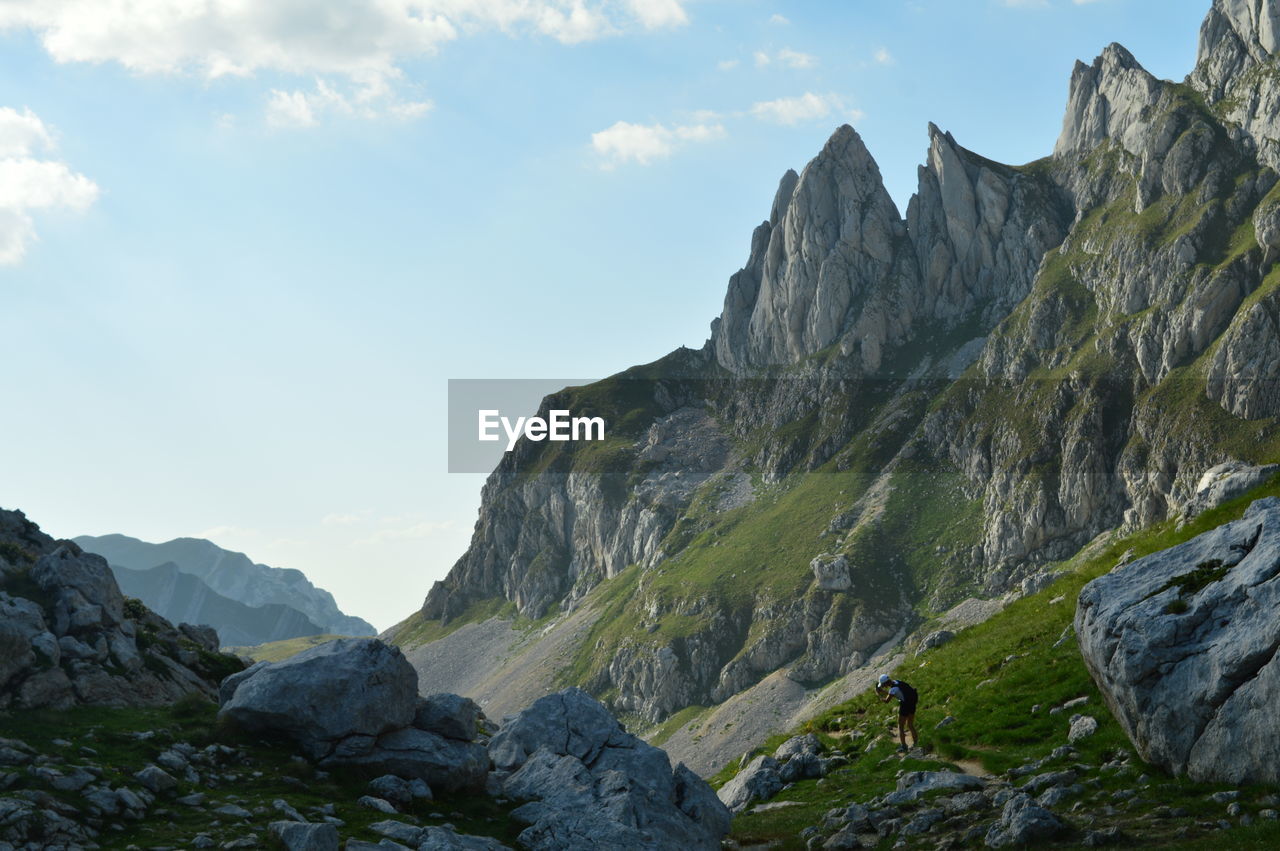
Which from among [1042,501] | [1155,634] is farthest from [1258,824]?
[1042,501]

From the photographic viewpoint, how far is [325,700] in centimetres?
3000

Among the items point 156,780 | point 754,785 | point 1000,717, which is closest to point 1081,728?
point 1000,717

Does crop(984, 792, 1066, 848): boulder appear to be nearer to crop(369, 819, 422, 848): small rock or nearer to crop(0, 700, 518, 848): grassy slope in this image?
crop(0, 700, 518, 848): grassy slope

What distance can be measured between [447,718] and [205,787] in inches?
295

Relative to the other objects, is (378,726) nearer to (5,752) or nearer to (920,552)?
(5,752)

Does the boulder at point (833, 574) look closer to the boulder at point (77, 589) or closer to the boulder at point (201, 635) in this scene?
the boulder at point (201, 635)

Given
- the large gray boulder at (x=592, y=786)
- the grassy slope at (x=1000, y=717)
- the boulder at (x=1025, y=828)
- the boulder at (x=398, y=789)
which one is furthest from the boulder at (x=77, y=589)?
the boulder at (x=1025, y=828)

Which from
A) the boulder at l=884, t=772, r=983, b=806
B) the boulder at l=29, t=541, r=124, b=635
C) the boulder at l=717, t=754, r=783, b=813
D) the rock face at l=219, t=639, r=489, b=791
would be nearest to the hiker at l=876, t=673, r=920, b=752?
the boulder at l=717, t=754, r=783, b=813

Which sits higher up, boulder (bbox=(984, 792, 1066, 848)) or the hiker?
the hiker

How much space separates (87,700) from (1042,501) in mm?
169360

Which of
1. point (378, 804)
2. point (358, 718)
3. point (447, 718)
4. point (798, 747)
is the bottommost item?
point (798, 747)

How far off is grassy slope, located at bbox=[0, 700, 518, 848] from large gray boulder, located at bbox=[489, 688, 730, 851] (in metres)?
1.39

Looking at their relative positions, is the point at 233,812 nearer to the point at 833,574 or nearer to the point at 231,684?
the point at 231,684

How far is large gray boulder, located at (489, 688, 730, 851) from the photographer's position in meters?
27.0
